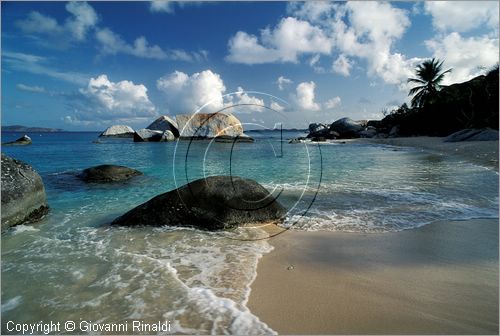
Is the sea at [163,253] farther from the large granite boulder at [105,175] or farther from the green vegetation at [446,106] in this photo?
the green vegetation at [446,106]

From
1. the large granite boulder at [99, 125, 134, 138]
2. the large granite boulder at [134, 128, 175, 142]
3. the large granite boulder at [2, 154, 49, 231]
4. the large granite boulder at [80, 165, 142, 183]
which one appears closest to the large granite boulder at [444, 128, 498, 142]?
the large granite boulder at [80, 165, 142, 183]

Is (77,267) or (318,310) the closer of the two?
(318,310)

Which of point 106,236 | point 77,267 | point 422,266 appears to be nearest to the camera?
point 422,266

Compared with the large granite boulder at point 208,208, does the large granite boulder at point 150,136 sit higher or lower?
higher

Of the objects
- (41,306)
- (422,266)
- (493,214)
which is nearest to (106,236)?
(41,306)

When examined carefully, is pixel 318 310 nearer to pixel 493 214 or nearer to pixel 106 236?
pixel 106 236

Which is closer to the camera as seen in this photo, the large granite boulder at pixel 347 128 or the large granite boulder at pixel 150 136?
the large granite boulder at pixel 150 136

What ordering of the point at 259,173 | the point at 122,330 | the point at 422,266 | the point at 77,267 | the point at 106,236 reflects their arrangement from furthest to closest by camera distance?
the point at 259,173 < the point at 106,236 < the point at 77,267 < the point at 422,266 < the point at 122,330

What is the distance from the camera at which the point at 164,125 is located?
5509cm

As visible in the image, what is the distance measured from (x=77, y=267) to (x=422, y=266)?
4839mm

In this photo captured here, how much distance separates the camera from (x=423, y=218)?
20.4 feet

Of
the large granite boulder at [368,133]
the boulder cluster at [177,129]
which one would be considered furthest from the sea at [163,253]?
the large granite boulder at [368,133]

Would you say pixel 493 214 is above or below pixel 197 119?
below

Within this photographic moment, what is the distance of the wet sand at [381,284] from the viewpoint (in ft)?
9.22
